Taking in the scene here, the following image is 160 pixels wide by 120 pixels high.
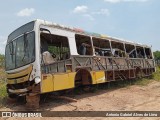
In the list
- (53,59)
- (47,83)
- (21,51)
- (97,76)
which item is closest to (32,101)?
(47,83)

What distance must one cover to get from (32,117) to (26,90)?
1.06 m

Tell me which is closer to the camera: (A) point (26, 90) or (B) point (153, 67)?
(A) point (26, 90)

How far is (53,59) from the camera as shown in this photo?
938 centimetres

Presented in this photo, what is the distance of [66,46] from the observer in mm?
10289

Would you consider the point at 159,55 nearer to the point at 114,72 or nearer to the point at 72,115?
the point at 114,72

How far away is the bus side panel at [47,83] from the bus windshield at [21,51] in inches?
28.4

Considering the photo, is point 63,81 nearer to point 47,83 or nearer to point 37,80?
point 47,83

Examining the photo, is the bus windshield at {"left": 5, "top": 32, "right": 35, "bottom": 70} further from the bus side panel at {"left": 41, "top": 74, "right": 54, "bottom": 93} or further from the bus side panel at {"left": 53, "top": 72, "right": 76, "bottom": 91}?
the bus side panel at {"left": 53, "top": 72, "right": 76, "bottom": 91}

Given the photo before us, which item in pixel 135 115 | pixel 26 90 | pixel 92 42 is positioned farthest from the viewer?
pixel 92 42

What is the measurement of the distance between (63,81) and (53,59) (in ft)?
2.80

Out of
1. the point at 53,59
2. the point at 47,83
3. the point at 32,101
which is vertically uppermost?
the point at 53,59

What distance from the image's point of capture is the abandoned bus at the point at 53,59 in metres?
8.63

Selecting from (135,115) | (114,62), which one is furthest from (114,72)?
(135,115)

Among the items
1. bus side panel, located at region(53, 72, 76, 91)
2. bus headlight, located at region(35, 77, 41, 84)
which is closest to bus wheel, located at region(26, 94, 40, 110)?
bus headlight, located at region(35, 77, 41, 84)
